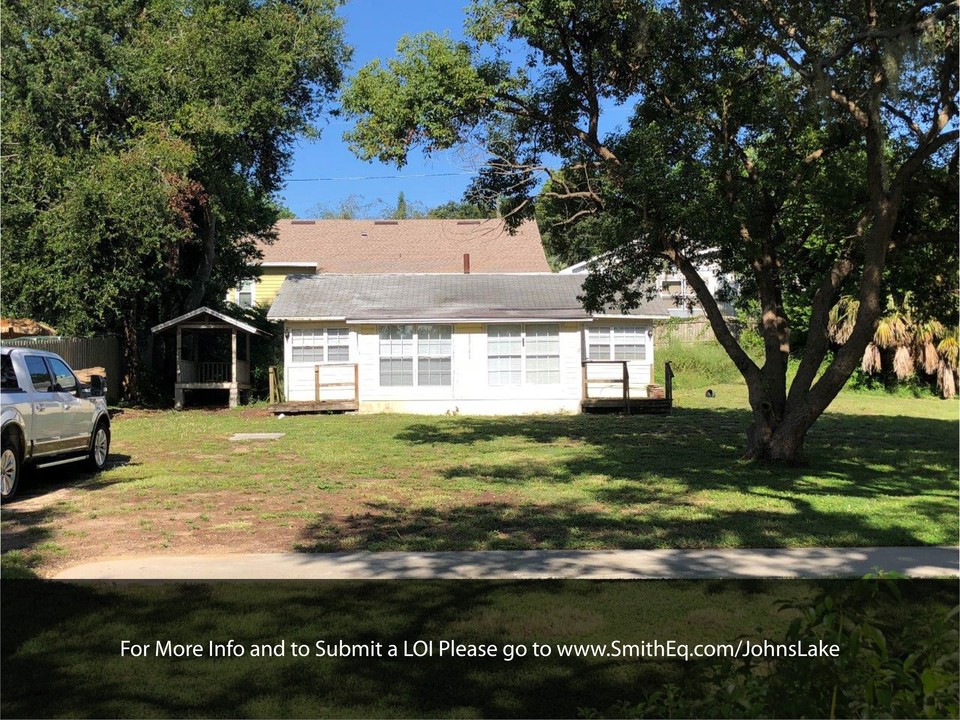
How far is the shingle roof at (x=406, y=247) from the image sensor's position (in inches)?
1610

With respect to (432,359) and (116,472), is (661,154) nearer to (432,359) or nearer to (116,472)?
(116,472)

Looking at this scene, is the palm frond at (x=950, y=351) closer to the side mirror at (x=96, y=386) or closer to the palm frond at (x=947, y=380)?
the palm frond at (x=947, y=380)

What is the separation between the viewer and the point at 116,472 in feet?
45.8

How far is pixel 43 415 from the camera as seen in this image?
39.2ft

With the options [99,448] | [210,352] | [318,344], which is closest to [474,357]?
[318,344]

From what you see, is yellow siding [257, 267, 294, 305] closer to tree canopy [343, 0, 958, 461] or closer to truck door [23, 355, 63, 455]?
tree canopy [343, 0, 958, 461]

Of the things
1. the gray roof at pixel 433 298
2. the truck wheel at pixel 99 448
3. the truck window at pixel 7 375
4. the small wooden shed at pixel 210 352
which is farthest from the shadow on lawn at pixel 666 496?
the small wooden shed at pixel 210 352

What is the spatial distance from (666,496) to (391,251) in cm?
3195

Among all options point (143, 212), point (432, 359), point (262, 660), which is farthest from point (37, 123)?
point (262, 660)

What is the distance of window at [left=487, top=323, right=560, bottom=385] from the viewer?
27.4 metres

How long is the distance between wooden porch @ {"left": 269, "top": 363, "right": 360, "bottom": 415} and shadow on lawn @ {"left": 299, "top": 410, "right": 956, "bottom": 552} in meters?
7.11

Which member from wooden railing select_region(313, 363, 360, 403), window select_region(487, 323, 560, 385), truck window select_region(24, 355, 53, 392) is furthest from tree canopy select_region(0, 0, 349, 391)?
truck window select_region(24, 355, 53, 392)

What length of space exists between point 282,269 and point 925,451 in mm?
30441

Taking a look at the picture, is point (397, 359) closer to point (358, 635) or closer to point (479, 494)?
point (479, 494)
